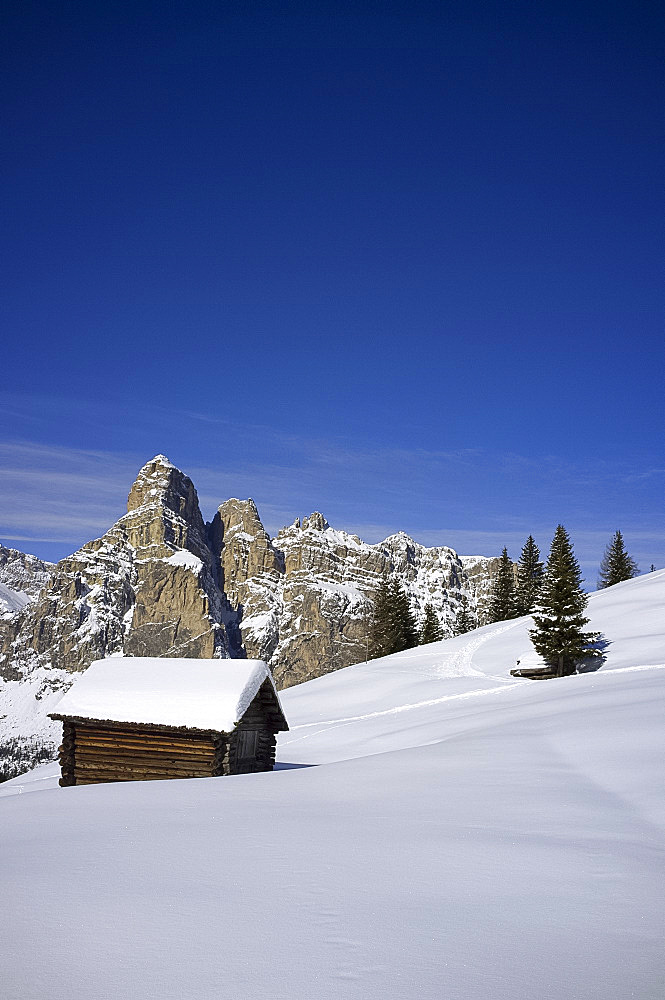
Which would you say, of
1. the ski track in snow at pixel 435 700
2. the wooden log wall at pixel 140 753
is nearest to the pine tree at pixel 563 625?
the ski track in snow at pixel 435 700

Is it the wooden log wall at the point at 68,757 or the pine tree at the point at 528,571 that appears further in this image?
the pine tree at the point at 528,571

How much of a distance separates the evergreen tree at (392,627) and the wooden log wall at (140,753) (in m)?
56.6

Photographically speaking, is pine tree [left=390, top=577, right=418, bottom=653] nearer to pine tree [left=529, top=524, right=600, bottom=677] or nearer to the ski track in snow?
the ski track in snow

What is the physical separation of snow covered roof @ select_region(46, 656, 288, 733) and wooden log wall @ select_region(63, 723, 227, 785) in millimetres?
503

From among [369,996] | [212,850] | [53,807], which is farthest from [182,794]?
[369,996]

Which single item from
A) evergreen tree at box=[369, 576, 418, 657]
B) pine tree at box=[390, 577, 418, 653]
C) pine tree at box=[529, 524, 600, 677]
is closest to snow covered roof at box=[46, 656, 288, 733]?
pine tree at box=[529, 524, 600, 677]

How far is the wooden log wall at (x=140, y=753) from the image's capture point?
21766mm

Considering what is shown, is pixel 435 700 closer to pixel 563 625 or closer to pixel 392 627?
pixel 563 625

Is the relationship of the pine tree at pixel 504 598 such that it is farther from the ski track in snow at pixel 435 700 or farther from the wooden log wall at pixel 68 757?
the wooden log wall at pixel 68 757

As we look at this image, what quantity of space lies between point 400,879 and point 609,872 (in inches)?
82.9

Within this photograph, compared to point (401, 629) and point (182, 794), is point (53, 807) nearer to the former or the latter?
point (182, 794)

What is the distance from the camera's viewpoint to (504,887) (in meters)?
6.53

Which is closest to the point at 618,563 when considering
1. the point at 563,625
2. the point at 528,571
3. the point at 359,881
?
the point at 528,571

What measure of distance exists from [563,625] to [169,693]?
3006 centimetres
